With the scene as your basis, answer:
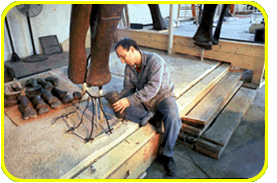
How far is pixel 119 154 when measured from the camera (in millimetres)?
2010

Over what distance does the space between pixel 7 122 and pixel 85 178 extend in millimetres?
1425

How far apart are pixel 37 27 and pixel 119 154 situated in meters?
5.25

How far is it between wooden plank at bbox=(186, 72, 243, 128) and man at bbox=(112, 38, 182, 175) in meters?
0.81

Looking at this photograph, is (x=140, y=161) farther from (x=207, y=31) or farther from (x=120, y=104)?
(x=207, y=31)

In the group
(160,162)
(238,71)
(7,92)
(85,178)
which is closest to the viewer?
(85,178)

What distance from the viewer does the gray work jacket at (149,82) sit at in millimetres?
2137

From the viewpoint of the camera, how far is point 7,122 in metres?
2.51

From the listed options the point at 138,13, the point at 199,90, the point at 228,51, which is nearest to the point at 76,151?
the point at 199,90

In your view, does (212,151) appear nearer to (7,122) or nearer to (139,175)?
(139,175)

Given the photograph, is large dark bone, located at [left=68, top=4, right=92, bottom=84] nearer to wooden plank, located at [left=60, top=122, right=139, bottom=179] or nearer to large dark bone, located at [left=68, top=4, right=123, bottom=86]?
large dark bone, located at [left=68, top=4, right=123, bottom=86]

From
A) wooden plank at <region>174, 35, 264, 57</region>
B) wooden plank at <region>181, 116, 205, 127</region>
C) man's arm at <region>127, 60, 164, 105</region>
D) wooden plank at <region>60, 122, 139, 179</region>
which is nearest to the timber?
wooden plank at <region>174, 35, 264, 57</region>

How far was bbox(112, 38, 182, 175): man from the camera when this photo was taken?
207cm

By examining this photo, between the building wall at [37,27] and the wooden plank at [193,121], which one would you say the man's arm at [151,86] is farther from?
the building wall at [37,27]

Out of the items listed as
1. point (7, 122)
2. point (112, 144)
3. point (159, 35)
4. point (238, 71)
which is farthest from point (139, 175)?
point (159, 35)
